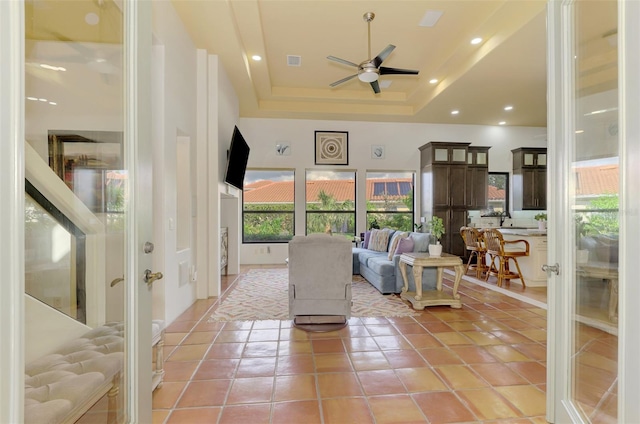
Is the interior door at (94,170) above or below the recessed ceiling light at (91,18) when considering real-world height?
below

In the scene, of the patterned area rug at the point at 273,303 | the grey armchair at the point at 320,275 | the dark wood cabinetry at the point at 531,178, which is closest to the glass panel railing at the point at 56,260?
the grey armchair at the point at 320,275

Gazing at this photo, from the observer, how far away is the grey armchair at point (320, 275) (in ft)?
9.72

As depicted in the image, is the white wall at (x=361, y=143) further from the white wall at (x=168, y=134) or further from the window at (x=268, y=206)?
the white wall at (x=168, y=134)

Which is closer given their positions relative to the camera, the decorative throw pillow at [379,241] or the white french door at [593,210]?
the white french door at [593,210]

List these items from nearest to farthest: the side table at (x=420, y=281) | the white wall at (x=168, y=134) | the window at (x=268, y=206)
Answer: the white wall at (x=168, y=134), the side table at (x=420, y=281), the window at (x=268, y=206)

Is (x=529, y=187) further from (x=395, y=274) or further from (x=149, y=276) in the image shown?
(x=149, y=276)

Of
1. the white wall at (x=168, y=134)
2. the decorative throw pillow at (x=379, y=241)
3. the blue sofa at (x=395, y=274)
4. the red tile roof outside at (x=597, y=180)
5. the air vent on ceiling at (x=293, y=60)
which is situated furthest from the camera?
the decorative throw pillow at (x=379, y=241)

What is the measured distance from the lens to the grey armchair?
2.96m

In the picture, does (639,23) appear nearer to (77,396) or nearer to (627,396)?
(627,396)

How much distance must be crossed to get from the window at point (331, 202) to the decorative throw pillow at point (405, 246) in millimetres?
2769

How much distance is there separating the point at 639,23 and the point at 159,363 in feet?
9.85

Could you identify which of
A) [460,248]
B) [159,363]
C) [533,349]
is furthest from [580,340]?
[460,248]

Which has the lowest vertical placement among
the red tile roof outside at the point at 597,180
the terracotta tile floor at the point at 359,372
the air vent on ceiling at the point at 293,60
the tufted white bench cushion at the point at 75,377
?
the terracotta tile floor at the point at 359,372

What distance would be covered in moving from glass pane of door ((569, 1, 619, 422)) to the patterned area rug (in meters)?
2.13
